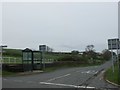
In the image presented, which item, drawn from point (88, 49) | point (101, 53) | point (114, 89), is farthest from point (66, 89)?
point (101, 53)

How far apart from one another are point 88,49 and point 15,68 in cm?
8892

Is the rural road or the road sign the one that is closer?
the rural road

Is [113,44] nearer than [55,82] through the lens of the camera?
No

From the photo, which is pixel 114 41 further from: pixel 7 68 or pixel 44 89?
pixel 44 89

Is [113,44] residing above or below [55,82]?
above

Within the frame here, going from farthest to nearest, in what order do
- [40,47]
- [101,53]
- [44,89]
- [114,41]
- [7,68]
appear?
[101,53]
[40,47]
[7,68]
[114,41]
[44,89]

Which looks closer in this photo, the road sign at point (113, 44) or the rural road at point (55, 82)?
the rural road at point (55, 82)

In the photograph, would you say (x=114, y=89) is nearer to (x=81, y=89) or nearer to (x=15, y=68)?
(x=81, y=89)

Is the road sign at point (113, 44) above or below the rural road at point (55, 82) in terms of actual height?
above

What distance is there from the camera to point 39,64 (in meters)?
38.5

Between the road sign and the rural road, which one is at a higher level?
the road sign

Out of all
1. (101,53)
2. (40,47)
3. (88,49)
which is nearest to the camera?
(40,47)

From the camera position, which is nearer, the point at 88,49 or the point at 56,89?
the point at 56,89

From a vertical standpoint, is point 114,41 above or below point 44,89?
above
